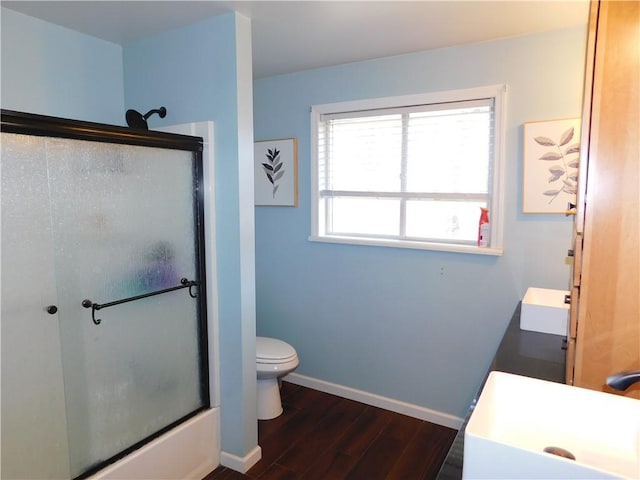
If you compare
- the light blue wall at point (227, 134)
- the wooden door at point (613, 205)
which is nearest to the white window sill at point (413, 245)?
the light blue wall at point (227, 134)

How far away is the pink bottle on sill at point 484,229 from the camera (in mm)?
2545

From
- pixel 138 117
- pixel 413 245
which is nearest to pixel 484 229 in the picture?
pixel 413 245

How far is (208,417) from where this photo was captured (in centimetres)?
232

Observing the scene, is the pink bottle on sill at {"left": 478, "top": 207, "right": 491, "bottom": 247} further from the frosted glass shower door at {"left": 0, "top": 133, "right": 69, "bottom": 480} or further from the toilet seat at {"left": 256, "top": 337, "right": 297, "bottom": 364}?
the frosted glass shower door at {"left": 0, "top": 133, "right": 69, "bottom": 480}

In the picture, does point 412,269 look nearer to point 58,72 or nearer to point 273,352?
point 273,352

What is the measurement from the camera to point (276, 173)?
323 centimetres

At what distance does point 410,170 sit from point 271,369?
4.99ft

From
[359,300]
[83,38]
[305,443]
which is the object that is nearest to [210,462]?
[305,443]

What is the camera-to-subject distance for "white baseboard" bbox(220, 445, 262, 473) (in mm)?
2335

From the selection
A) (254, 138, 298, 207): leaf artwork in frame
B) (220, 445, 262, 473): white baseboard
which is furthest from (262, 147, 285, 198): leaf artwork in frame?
(220, 445, 262, 473): white baseboard

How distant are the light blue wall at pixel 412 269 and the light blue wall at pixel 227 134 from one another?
91 centimetres

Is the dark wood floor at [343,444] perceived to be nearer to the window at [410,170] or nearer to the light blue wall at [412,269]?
the light blue wall at [412,269]

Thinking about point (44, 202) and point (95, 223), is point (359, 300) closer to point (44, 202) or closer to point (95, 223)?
point (95, 223)

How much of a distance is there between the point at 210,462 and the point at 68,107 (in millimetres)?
2016
